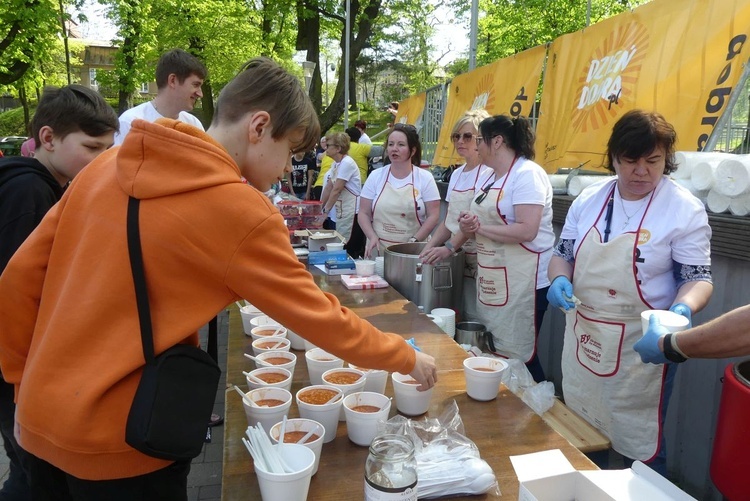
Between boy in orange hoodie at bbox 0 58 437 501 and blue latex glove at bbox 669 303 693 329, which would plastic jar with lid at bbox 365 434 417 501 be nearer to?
boy in orange hoodie at bbox 0 58 437 501

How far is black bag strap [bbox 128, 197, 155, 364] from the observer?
1111 millimetres

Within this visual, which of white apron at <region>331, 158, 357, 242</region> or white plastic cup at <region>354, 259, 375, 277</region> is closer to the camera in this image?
white plastic cup at <region>354, 259, 375, 277</region>

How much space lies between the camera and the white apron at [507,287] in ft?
10.8

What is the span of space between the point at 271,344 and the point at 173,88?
245 cm

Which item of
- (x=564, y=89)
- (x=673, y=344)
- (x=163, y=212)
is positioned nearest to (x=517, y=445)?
(x=673, y=344)

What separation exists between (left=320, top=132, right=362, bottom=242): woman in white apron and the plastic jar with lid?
5534 millimetres

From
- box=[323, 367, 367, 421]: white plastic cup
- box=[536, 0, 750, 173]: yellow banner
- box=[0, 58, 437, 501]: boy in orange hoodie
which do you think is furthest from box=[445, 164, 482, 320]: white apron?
box=[0, 58, 437, 501]: boy in orange hoodie

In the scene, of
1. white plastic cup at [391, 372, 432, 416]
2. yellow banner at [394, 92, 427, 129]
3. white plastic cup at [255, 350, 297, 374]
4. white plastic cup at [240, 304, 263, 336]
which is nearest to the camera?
white plastic cup at [391, 372, 432, 416]

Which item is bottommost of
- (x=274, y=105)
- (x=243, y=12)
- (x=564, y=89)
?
(x=274, y=105)

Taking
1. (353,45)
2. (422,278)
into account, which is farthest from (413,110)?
(353,45)

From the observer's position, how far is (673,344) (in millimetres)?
1739

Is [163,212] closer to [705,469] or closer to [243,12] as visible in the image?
[705,469]

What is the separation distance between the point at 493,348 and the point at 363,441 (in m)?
2.06

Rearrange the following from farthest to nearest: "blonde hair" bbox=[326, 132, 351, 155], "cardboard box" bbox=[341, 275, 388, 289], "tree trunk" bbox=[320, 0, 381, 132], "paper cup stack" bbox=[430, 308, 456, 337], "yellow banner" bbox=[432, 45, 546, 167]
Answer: "tree trunk" bbox=[320, 0, 381, 132] → "blonde hair" bbox=[326, 132, 351, 155] → "yellow banner" bbox=[432, 45, 546, 167] → "cardboard box" bbox=[341, 275, 388, 289] → "paper cup stack" bbox=[430, 308, 456, 337]
